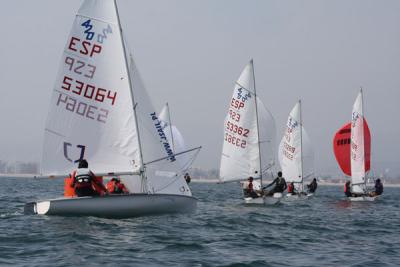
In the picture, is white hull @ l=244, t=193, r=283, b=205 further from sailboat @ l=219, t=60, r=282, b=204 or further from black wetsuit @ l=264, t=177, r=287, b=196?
sailboat @ l=219, t=60, r=282, b=204

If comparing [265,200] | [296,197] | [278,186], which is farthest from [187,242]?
[296,197]

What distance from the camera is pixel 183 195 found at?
18.9 meters

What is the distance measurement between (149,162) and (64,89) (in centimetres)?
338

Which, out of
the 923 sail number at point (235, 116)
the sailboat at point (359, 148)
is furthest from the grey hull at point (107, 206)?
the sailboat at point (359, 148)

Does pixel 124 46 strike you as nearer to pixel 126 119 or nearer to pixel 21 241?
pixel 126 119

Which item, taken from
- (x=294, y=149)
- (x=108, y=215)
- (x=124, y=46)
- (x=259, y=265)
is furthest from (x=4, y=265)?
(x=294, y=149)

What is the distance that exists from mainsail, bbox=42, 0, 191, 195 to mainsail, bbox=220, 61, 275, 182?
13.4 meters

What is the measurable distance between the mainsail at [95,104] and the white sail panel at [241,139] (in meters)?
13.4

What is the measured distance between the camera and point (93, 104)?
60.1ft

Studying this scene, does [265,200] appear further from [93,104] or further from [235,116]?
[93,104]

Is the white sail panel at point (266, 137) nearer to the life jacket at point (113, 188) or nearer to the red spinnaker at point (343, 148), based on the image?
the red spinnaker at point (343, 148)

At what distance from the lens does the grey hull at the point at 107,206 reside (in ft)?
53.3

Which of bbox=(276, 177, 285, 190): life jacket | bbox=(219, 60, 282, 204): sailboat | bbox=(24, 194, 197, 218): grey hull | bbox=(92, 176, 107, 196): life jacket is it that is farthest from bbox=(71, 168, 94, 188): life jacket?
bbox=(219, 60, 282, 204): sailboat

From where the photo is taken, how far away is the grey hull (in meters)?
16.2
